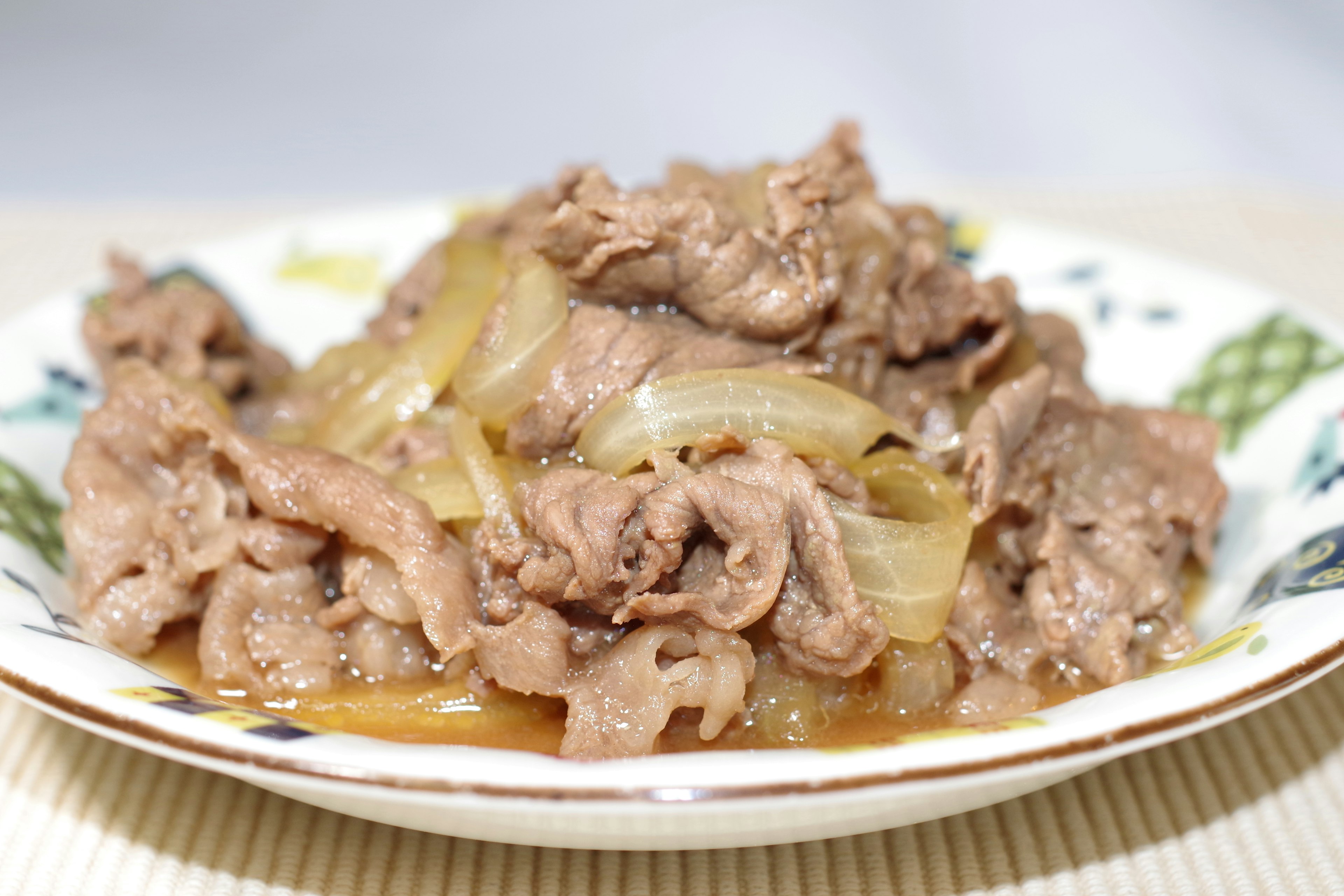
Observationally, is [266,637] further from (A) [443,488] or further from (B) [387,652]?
(A) [443,488]

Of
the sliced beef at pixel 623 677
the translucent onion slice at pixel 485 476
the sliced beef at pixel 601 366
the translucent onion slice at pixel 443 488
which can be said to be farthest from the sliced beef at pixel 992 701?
the translucent onion slice at pixel 443 488

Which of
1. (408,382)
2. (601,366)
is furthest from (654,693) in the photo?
(408,382)

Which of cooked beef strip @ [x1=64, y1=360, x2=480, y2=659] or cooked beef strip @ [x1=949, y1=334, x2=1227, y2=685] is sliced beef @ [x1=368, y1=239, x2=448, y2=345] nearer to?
cooked beef strip @ [x1=64, y1=360, x2=480, y2=659]

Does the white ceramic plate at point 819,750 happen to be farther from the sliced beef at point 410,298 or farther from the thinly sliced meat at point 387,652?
the sliced beef at point 410,298

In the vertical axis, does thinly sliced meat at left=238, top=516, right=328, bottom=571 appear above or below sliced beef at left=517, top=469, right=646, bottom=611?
below

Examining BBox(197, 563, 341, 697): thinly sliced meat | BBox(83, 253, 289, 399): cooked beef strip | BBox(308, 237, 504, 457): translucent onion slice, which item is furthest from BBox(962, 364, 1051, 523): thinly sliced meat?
BBox(83, 253, 289, 399): cooked beef strip

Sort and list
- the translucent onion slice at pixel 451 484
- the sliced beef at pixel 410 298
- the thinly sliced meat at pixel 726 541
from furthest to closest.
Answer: the sliced beef at pixel 410 298, the translucent onion slice at pixel 451 484, the thinly sliced meat at pixel 726 541
